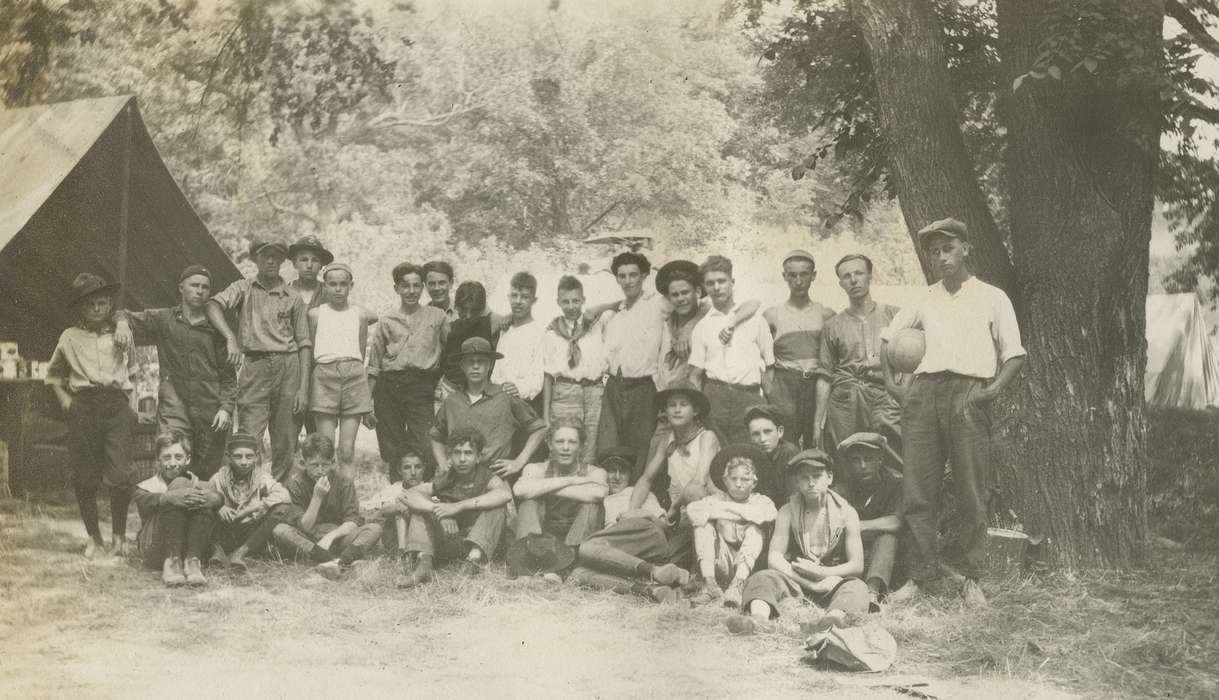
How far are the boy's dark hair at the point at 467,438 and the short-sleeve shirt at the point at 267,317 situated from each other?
912 mm

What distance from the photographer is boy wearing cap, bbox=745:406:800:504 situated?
5.20m

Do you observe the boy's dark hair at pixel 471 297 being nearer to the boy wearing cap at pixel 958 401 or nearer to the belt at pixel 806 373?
the belt at pixel 806 373

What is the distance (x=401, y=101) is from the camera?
599 cm

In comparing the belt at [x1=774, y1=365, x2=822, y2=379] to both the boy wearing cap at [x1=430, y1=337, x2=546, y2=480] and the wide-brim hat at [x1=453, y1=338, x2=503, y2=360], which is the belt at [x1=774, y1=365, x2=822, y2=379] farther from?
the wide-brim hat at [x1=453, y1=338, x2=503, y2=360]

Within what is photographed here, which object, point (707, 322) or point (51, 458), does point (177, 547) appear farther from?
point (707, 322)

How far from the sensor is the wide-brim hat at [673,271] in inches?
215

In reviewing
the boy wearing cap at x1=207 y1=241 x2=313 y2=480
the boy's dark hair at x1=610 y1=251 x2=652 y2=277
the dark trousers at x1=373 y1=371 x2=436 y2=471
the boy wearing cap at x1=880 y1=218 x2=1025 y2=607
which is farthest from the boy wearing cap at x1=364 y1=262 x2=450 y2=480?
the boy wearing cap at x1=880 y1=218 x2=1025 y2=607

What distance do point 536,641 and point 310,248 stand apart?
230 centimetres

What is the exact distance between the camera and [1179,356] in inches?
207

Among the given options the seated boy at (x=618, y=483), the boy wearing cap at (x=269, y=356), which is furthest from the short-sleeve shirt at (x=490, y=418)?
the boy wearing cap at (x=269, y=356)

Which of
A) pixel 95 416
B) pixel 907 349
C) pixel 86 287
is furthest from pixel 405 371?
pixel 907 349

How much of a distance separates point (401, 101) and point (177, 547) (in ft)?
8.32

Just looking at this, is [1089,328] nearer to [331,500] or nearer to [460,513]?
[460,513]

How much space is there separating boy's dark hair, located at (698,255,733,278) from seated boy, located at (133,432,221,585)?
2.59m
